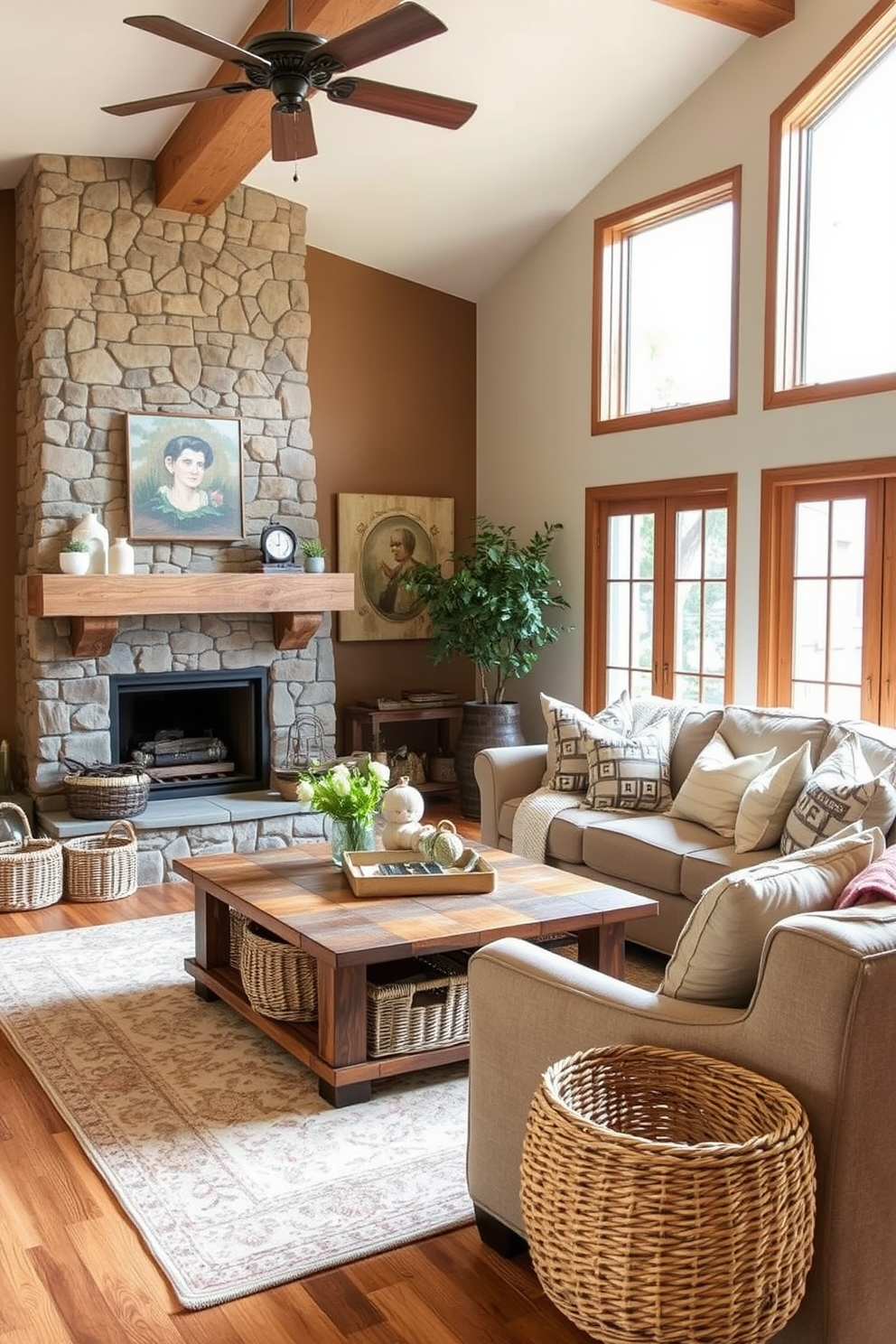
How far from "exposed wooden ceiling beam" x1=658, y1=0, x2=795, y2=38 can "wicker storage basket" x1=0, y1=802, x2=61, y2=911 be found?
4.56 metres

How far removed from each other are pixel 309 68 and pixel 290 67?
6cm

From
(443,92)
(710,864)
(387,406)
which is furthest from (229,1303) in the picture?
(387,406)

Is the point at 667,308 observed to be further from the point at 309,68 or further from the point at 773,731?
the point at 309,68

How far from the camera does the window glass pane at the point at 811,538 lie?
5.59m

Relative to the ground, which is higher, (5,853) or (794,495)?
(794,495)

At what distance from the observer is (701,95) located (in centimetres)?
Answer: 605

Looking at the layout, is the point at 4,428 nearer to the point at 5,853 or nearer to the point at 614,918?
the point at 5,853

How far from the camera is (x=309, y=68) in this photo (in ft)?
11.8

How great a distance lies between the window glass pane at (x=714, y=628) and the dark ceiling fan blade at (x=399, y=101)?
2890mm

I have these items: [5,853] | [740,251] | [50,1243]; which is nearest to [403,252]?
[740,251]

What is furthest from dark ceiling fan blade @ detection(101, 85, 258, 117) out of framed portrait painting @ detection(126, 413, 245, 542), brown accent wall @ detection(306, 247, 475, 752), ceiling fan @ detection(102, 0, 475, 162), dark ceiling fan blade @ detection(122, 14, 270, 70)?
brown accent wall @ detection(306, 247, 475, 752)

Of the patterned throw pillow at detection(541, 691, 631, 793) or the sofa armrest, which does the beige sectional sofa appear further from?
the patterned throw pillow at detection(541, 691, 631, 793)

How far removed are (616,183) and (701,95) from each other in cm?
71

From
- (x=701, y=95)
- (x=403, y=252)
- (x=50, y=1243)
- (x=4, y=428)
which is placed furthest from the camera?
(x=403, y=252)
